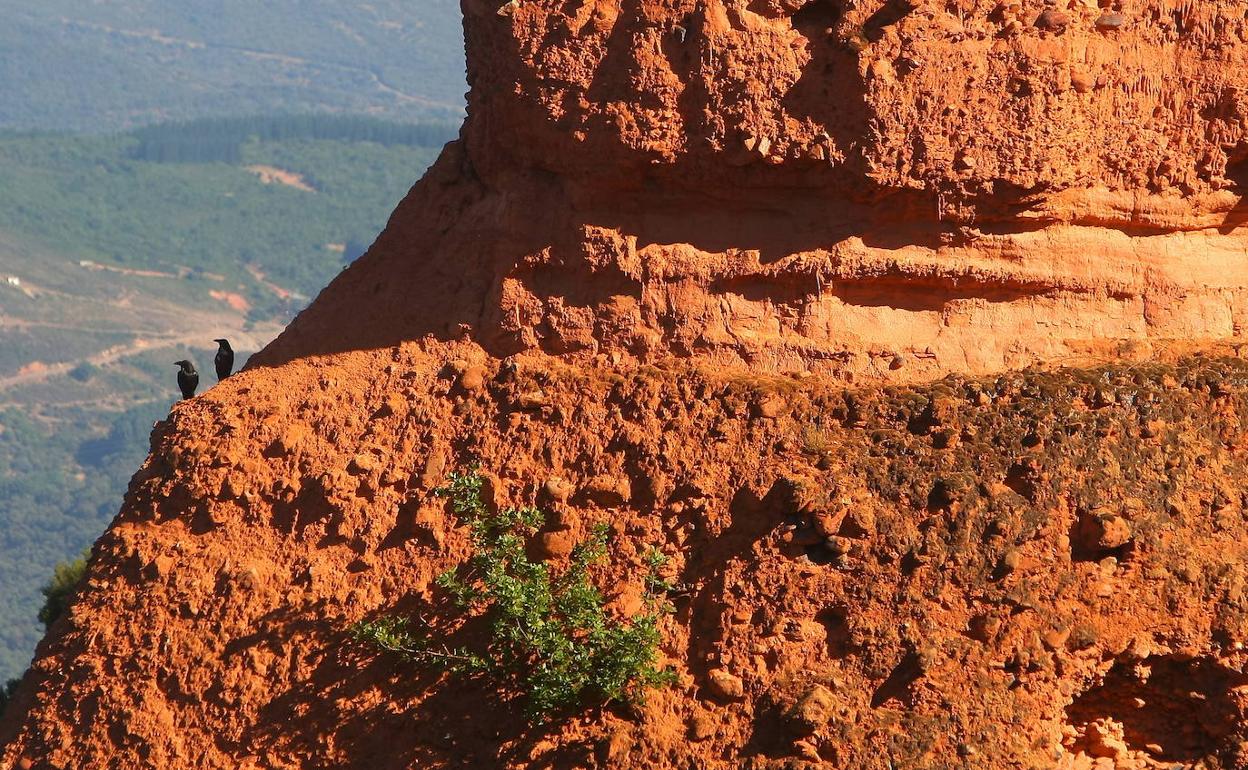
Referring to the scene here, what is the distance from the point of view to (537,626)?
42.2 feet

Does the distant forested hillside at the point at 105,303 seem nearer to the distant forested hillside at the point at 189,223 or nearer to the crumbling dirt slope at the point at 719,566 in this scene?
the distant forested hillside at the point at 189,223

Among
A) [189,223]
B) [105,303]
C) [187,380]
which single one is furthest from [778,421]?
[189,223]

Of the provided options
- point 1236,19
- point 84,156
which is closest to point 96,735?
point 1236,19

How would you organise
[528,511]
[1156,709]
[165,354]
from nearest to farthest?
[1156,709]
[528,511]
[165,354]

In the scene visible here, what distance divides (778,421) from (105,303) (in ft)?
483

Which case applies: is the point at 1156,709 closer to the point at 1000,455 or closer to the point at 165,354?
the point at 1000,455

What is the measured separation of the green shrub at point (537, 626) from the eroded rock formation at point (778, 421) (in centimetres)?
21

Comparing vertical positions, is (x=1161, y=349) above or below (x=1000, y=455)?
above

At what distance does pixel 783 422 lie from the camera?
13883 mm

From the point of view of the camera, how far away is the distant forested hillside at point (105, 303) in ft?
404

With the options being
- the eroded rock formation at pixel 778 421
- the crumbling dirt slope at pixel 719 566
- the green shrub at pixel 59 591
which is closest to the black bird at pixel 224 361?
the crumbling dirt slope at pixel 719 566

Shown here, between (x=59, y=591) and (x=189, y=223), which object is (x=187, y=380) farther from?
(x=189, y=223)

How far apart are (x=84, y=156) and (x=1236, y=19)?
19480 centimetres

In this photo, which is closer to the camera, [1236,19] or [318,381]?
[1236,19]
